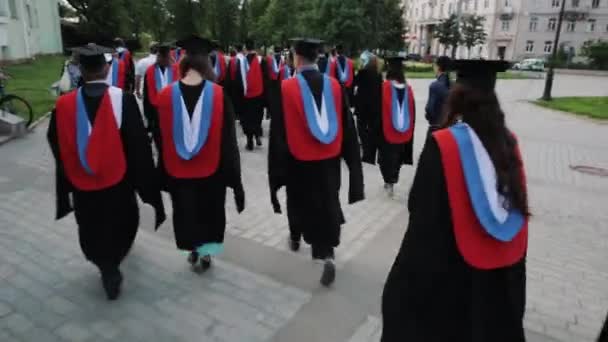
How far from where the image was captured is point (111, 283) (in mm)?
3512

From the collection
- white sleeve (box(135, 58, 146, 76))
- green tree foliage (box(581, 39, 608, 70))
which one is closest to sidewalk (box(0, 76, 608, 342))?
white sleeve (box(135, 58, 146, 76))

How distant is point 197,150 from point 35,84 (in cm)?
1554

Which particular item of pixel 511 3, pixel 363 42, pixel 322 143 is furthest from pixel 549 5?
pixel 322 143

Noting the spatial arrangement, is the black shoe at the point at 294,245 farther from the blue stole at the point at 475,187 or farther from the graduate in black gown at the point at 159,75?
the graduate in black gown at the point at 159,75

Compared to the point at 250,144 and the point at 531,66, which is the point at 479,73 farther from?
the point at 531,66

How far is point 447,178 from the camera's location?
212cm

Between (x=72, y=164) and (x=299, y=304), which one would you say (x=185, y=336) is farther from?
(x=72, y=164)

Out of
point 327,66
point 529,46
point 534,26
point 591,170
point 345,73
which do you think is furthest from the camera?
point 529,46

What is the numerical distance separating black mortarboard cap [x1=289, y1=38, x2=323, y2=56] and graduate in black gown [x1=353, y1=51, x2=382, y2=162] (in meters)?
3.00

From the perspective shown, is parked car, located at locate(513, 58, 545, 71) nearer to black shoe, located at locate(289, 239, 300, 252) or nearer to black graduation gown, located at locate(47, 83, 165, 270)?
black shoe, located at locate(289, 239, 300, 252)

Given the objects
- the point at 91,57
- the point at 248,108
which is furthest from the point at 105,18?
the point at 91,57

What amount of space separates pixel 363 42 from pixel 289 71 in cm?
3313

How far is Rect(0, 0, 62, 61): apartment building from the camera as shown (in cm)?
2345

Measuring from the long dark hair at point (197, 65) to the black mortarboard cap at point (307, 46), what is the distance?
29.2 inches
